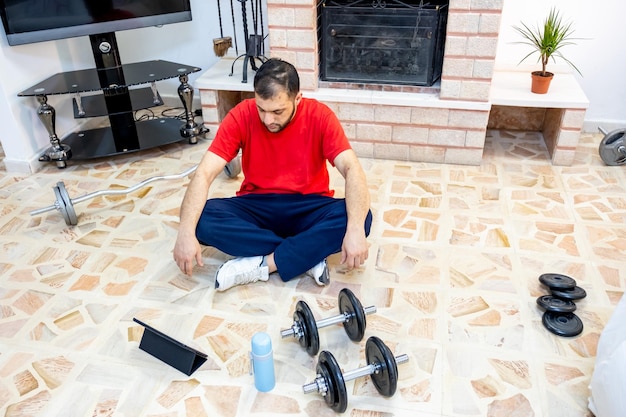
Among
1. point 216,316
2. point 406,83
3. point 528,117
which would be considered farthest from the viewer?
point 528,117

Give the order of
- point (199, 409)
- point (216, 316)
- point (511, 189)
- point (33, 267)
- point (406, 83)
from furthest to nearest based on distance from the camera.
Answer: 1. point (406, 83)
2. point (511, 189)
3. point (33, 267)
4. point (216, 316)
5. point (199, 409)

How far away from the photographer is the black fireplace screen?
2.58 metres

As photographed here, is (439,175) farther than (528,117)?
No

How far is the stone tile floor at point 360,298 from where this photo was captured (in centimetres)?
153

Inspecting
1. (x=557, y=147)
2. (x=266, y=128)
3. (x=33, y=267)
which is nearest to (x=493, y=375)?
(x=266, y=128)

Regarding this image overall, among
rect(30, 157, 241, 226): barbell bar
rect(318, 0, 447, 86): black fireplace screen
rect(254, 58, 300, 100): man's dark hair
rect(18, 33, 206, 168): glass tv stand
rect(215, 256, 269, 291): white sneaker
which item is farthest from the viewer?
rect(18, 33, 206, 168): glass tv stand

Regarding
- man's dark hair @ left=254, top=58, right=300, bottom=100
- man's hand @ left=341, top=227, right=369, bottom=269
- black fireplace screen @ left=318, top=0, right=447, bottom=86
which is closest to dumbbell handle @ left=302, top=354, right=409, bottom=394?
man's hand @ left=341, top=227, right=369, bottom=269

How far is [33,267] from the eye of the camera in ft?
6.80

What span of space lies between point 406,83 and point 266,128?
1.10 metres

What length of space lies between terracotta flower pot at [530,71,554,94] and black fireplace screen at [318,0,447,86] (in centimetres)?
46

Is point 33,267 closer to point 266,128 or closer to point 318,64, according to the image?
point 266,128

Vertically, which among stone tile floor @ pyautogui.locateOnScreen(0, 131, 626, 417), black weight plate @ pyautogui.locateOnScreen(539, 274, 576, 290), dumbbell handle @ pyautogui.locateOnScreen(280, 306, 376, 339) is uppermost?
dumbbell handle @ pyautogui.locateOnScreen(280, 306, 376, 339)

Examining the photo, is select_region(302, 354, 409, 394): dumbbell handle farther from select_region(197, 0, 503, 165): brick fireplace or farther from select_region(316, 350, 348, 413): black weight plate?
select_region(197, 0, 503, 165): brick fireplace

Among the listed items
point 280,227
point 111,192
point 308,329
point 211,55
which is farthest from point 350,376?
point 211,55
